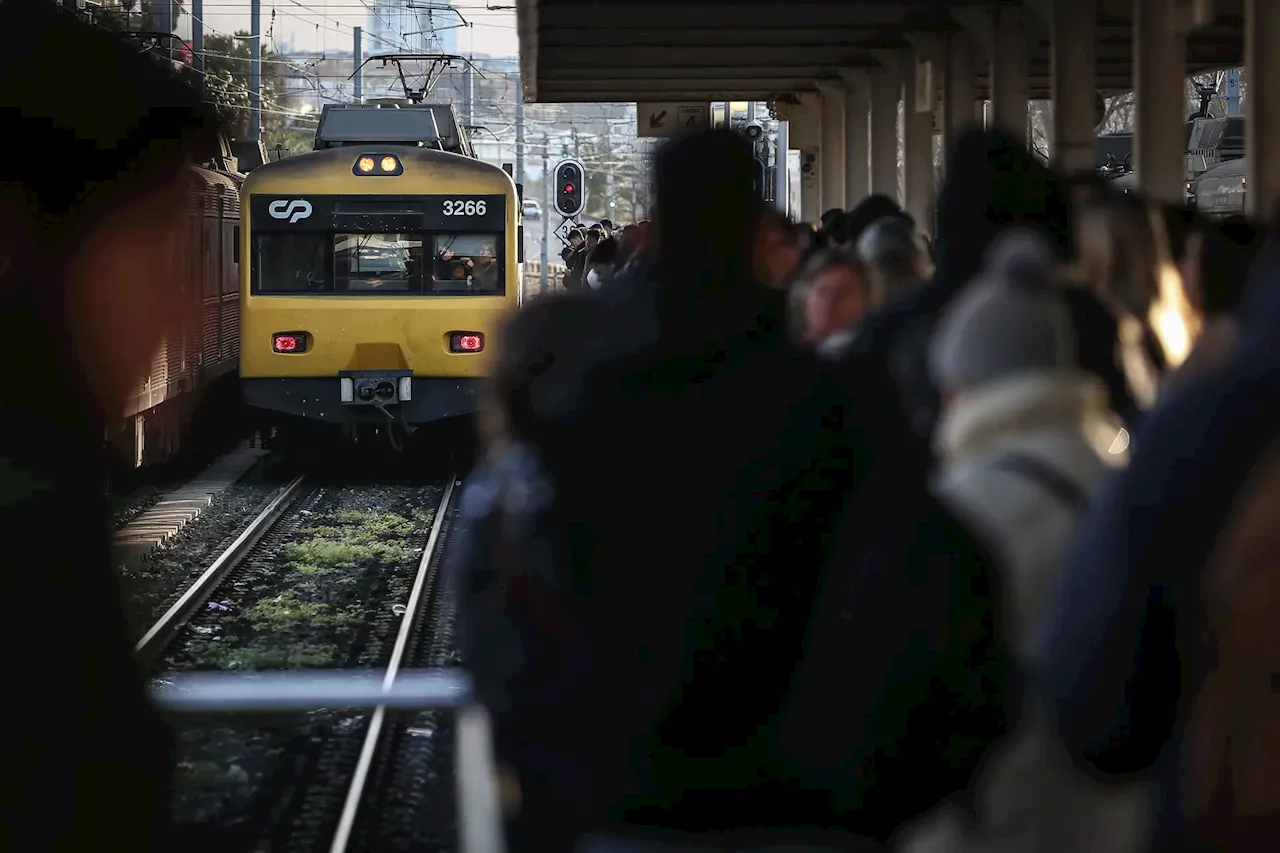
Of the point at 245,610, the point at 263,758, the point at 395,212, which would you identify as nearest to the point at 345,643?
the point at 245,610

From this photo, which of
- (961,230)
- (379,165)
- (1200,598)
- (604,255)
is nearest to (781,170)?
(379,165)

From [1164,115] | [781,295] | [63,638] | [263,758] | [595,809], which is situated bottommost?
[263,758]

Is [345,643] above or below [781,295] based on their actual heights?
below

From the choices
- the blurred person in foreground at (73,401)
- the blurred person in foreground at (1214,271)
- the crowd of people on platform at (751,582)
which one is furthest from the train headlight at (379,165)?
the blurred person in foreground at (73,401)

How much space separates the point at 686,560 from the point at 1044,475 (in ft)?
1.90

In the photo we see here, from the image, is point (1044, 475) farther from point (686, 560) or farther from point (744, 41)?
point (744, 41)

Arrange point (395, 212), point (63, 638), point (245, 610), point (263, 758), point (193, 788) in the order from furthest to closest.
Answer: point (395, 212) < point (245, 610) < point (263, 758) < point (193, 788) < point (63, 638)

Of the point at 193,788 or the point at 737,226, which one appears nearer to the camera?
the point at 737,226

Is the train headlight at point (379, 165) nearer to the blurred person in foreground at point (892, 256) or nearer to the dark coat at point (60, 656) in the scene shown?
the blurred person in foreground at point (892, 256)

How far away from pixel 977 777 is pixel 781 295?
71cm

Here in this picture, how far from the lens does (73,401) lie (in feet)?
5.10

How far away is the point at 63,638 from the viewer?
1.53m

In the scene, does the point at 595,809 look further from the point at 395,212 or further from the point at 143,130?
the point at 395,212

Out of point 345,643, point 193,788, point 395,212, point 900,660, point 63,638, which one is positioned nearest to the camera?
point 63,638
